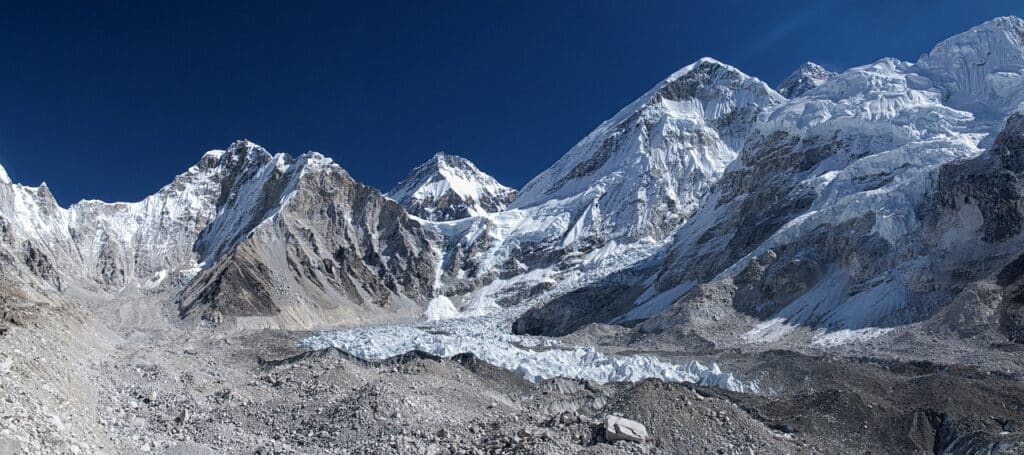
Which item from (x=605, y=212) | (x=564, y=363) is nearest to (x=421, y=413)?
(x=564, y=363)

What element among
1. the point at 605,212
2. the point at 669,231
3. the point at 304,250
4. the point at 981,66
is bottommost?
the point at 669,231

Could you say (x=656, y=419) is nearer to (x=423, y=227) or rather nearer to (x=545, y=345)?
(x=545, y=345)

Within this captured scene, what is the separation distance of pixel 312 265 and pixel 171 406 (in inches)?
3919

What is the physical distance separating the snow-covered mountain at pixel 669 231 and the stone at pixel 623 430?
122 feet

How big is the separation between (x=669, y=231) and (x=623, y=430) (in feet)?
425

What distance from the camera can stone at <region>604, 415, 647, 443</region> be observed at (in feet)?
80.7

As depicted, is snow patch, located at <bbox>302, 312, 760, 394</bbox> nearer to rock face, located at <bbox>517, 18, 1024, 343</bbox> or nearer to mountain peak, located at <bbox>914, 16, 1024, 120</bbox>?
rock face, located at <bbox>517, 18, 1024, 343</bbox>

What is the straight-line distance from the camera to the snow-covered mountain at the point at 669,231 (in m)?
72.0

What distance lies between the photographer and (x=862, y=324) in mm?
64938

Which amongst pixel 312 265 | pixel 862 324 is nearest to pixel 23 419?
pixel 862 324

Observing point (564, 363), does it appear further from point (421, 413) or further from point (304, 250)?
point (304, 250)

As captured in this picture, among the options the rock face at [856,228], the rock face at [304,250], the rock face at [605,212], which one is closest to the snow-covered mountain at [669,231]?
the rock face at [856,228]

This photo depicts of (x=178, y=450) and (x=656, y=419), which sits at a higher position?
(x=178, y=450)

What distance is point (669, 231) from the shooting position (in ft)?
497
